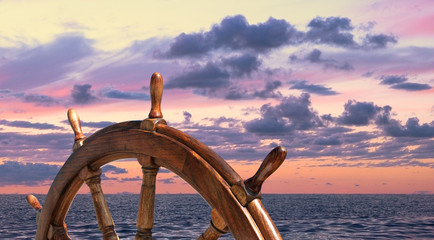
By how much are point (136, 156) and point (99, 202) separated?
442 mm

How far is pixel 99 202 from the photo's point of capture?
9.20 ft

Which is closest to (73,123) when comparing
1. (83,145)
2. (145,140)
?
(83,145)

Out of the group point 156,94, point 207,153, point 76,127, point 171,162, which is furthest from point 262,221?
point 76,127

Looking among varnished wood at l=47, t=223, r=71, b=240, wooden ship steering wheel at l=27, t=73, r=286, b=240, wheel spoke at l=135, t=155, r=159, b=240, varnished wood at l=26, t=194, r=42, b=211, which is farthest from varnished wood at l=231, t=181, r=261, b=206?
varnished wood at l=26, t=194, r=42, b=211

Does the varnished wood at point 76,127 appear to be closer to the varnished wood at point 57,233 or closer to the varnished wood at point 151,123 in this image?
the varnished wood at point 57,233

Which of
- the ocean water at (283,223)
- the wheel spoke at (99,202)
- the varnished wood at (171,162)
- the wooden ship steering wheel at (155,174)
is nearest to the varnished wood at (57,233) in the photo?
the wooden ship steering wheel at (155,174)

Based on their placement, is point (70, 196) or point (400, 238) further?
point (400, 238)

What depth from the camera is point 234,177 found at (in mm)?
2168

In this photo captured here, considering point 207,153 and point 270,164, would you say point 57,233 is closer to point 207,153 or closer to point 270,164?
point 207,153

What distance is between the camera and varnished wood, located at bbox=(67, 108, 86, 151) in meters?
2.95

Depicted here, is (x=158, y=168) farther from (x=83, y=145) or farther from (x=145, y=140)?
(x=83, y=145)

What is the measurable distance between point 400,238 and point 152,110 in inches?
807

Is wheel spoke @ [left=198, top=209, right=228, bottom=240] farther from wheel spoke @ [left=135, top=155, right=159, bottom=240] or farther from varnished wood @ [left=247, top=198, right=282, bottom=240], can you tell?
varnished wood @ [left=247, top=198, right=282, bottom=240]

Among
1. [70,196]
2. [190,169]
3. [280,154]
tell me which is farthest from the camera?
[70,196]
